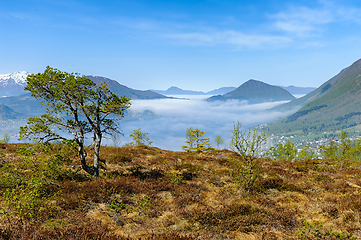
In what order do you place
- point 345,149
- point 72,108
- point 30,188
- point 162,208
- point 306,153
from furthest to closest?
point 306,153
point 345,149
point 72,108
point 162,208
point 30,188

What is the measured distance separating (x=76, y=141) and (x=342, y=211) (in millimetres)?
16746

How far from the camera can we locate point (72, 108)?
13.4m

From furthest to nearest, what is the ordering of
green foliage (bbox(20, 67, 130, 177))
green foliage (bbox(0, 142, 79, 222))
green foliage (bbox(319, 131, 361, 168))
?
green foliage (bbox(319, 131, 361, 168))
green foliage (bbox(20, 67, 130, 177))
green foliage (bbox(0, 142, 79, 222))

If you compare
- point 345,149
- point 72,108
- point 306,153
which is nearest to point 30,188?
point 72,108

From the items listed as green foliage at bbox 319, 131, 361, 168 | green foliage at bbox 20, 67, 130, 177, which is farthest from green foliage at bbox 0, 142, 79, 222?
green foliage at bbox 319, 131, 361, 168

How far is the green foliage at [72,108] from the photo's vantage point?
1197cm

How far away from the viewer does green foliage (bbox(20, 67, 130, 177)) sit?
12.0 metres

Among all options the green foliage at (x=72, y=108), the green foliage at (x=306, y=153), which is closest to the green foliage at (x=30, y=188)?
the green foliage at (x=72, y=108)

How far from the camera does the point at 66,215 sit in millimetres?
8578

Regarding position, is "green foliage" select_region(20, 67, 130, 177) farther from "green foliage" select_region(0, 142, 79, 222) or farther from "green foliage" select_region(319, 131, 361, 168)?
"green foliage" select_region(319, 131, 361, 168)

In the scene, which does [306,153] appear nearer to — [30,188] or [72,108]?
[72,108]

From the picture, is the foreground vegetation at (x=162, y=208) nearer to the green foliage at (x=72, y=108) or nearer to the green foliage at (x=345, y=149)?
the green foliage at (x=72, y=108)

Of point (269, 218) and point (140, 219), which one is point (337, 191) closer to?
point (269, 218)

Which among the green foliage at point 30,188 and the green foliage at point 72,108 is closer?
the green foliage at point 30,188
